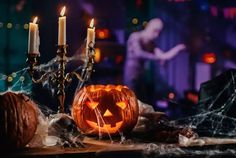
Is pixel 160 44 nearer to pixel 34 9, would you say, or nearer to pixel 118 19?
pixel 118 19

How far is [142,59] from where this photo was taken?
22.7ft

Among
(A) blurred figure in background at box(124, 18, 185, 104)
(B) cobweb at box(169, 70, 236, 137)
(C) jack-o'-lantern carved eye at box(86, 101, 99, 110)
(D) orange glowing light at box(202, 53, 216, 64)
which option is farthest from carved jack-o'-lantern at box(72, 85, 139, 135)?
(D) orange glowing light at box(202, 53, 216, 64)

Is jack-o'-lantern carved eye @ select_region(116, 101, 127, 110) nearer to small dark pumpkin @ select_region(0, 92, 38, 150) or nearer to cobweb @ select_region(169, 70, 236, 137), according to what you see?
small dark pumpkin @ select_region(0, 92, 38, 150)

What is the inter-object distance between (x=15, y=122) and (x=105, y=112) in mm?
388

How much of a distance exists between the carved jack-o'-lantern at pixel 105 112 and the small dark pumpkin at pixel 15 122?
27cm

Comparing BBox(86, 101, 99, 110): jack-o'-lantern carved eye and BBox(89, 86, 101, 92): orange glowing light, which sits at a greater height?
BBox(89, 86, 101, 92): orange glowing light

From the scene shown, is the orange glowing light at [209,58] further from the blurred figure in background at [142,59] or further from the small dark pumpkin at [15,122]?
the small dark pumpkin at [15,122]

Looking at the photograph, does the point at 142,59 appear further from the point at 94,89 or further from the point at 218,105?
the point at 94,89

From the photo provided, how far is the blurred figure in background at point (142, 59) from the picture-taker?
22.2 ft

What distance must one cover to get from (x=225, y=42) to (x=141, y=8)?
1781mm

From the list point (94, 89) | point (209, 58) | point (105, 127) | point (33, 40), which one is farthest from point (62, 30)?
point (209, 58)

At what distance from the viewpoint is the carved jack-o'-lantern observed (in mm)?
1479

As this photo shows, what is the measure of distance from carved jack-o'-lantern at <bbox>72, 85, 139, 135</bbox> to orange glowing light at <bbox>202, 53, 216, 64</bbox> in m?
6.16

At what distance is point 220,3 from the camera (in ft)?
25.5
